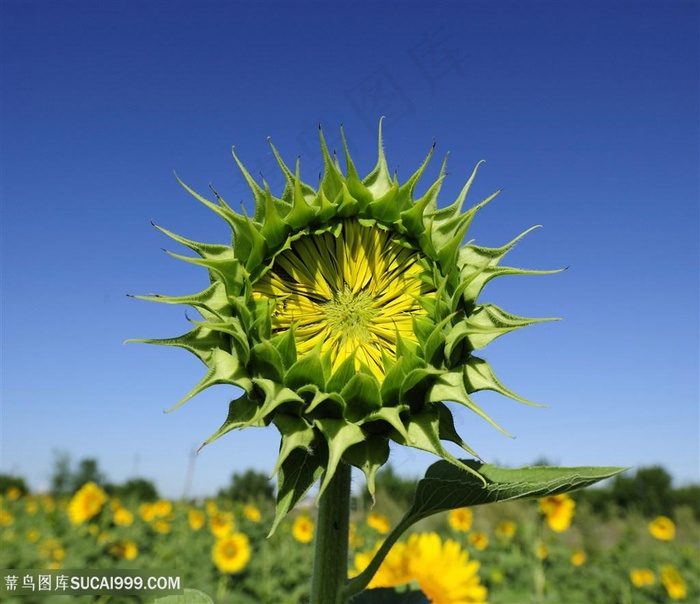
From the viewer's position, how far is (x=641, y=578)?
9.74 metres

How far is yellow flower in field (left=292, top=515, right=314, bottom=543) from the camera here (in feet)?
34.1

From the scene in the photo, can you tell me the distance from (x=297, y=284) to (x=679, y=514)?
2212cm

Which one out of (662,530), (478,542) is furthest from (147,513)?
(662,530)

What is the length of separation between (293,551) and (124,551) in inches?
97.0

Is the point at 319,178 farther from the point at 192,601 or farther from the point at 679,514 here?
→ the point at 679,514

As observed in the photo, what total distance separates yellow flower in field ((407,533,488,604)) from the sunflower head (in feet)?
7.07

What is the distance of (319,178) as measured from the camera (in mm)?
1778

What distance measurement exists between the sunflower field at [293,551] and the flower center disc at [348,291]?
5.81 meters

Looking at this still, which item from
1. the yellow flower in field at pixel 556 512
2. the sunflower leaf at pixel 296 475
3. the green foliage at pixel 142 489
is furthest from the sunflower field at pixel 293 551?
the green foliage at pixel 142 489

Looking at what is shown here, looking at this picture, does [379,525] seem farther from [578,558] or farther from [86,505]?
[86,505]

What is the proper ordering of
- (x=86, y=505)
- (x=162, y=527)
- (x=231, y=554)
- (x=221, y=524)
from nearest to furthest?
(x=231, y=554) < (x=86, y=505) < (x=221, y=524) < (x=162, y=527)

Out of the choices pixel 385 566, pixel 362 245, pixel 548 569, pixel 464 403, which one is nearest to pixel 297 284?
pixel 362 245

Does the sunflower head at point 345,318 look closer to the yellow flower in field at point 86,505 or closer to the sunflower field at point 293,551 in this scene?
the sunflower field at point 293,551

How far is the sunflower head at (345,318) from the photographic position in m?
1.54
